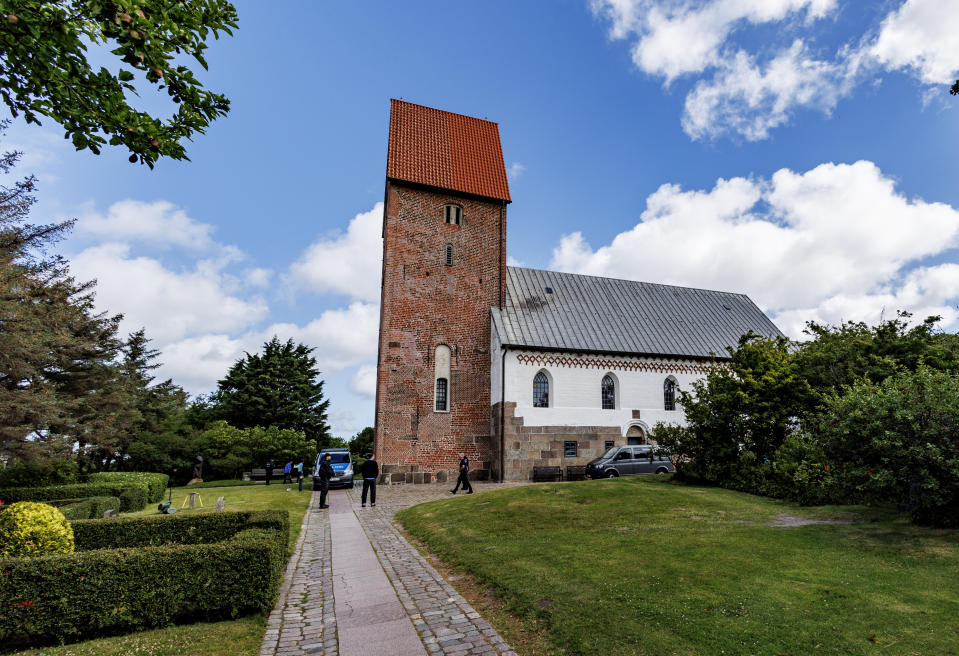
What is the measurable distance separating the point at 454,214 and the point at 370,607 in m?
20.6

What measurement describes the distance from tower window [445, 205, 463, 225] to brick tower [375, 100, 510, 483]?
5cm

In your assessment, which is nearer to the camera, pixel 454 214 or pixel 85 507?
pixel 85 507

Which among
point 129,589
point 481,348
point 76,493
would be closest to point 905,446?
point 129,589

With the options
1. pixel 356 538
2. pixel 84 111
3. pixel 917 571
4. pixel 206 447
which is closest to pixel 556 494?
pixel 356 538

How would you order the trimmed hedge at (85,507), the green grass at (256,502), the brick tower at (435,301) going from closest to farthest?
the trimmed hedge at (85,507)
the green grass at (256,502)
the brick tower at (435,301)

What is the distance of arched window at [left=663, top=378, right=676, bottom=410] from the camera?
83.7 feet

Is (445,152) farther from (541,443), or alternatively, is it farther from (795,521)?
(795,521)

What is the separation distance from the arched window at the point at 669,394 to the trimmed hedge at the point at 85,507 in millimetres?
22817

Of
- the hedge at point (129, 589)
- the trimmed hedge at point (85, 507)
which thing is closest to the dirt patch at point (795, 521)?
the hedge at point (129, 589)

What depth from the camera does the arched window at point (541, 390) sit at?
23484mm

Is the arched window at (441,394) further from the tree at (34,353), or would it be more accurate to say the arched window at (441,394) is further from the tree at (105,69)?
the tree at (105,69)

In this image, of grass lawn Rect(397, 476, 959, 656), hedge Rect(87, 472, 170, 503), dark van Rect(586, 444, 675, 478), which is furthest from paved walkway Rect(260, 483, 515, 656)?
hedge Rect(87, 472, 170, 503)

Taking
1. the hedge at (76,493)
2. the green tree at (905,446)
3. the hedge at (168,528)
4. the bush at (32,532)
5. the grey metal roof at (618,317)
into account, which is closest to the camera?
the bush at (32,532)

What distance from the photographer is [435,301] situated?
78.7ft
